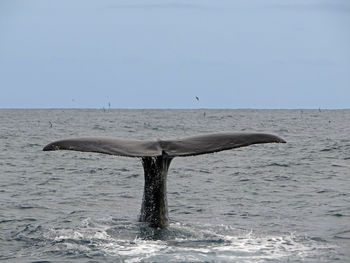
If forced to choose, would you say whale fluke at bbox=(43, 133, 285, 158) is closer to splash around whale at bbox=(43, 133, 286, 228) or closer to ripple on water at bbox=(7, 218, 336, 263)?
splash around whale at bbox=(43, 133, 286, 228)

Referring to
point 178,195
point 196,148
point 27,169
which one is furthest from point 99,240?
point 27,169

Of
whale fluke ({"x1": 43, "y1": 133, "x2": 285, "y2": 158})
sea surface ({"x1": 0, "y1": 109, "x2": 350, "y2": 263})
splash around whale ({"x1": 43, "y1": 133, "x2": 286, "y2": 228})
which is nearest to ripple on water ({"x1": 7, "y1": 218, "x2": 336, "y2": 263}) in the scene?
sea surface ({"x1": 0, "y1": 109, "x2": 350, "y2": 263})

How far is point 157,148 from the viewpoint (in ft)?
29.0

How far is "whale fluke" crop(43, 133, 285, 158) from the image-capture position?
27.9 ft

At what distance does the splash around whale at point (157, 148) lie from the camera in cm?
852

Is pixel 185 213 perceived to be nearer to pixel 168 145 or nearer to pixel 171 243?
pixel 171 243

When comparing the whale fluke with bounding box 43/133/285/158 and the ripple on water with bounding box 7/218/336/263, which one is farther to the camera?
the whale fluke with bounding box 43/133/285/158

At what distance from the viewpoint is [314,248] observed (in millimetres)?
8977

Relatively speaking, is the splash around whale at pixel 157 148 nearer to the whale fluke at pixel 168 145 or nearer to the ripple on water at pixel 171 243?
the whale fluke at pixel 168 145

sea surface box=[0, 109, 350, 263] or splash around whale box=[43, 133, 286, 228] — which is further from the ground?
splash around whale box=[43, 133, 286, 228]

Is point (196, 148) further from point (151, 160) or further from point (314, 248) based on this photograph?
point (314, 248)

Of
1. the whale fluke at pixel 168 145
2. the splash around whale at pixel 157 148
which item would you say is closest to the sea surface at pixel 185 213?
the splash around whale at pixel 157 148

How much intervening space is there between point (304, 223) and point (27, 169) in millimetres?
12584

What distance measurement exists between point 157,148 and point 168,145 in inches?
6.1
